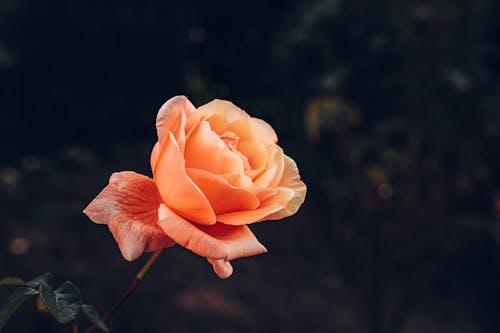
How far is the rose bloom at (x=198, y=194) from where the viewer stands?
0.50m

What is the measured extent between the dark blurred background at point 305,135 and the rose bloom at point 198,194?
1736 millimetres

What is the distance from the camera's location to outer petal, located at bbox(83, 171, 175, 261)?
50cm

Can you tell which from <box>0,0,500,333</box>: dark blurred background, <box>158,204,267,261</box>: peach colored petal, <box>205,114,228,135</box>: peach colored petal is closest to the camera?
<box>158,204,267,261</box>: peach colored petal

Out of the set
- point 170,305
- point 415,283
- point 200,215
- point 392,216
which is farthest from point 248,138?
point 392,216

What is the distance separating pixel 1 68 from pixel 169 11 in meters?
0.83

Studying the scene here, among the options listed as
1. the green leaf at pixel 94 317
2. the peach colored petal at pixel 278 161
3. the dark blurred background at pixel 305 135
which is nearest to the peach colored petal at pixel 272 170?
the peach colored petal at pixel 278 161

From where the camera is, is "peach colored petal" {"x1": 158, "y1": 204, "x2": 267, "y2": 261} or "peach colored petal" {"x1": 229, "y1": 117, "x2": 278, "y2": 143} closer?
"peach colored petal" {"x1": 158, "y1": 204, "x2": 267, "y2": 261}

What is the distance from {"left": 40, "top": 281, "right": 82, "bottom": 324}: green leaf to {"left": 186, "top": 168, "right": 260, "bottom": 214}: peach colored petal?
15cm

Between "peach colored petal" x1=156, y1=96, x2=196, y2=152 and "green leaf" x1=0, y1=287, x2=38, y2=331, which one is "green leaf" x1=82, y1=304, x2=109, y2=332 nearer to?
"green leaf" x1=0, y1=287, x2=38, y2=331

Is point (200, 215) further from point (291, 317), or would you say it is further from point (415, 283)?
point (415, 283)

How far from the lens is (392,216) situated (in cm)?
271

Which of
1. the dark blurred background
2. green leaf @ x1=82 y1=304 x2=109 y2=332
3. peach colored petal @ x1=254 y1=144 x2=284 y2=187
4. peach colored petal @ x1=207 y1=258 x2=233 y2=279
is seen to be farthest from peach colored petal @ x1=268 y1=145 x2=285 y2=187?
the dark blurred background

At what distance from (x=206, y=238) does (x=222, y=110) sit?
0.49 ft

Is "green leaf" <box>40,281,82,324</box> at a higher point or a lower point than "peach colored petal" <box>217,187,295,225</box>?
lower
